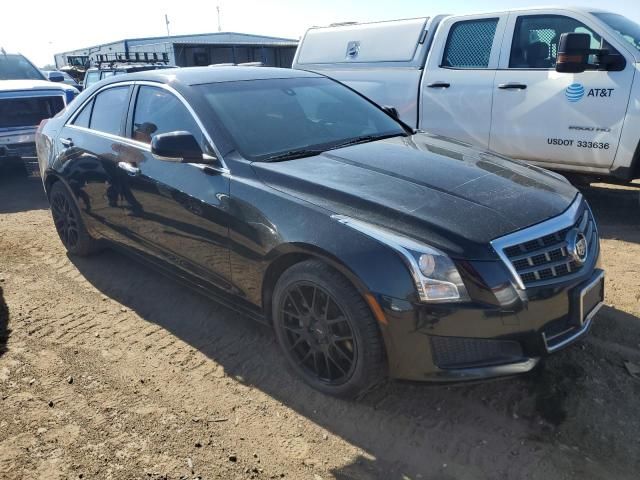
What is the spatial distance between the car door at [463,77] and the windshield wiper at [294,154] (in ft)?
10.8

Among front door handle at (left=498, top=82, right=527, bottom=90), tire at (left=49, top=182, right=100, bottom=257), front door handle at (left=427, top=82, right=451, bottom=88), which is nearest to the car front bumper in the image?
tire at (left=49, top=182, right=100, bottom=257)

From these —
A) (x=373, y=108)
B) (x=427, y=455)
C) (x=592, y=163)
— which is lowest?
(x=427, y=455)

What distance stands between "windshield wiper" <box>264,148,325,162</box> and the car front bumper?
120 cm

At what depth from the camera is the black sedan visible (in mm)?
2439

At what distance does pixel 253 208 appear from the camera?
2.97 metres

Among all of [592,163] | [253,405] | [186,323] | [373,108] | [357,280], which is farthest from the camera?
[592,163]

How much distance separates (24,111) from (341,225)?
24.6ft

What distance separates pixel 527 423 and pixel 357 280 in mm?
1135

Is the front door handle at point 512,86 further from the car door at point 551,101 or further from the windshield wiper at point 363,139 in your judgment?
the windshield wiper at point 363,139

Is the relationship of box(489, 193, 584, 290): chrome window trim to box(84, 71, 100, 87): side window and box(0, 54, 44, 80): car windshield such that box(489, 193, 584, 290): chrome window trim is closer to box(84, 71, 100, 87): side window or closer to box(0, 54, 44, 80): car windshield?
box(0, 54, 44, 80): car windshield

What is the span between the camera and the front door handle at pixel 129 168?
3779 millimetres

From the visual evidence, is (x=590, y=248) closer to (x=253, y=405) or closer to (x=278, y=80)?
(x=253, y=405)

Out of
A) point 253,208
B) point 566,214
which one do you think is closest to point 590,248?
point 566,214

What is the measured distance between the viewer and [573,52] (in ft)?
16.8
